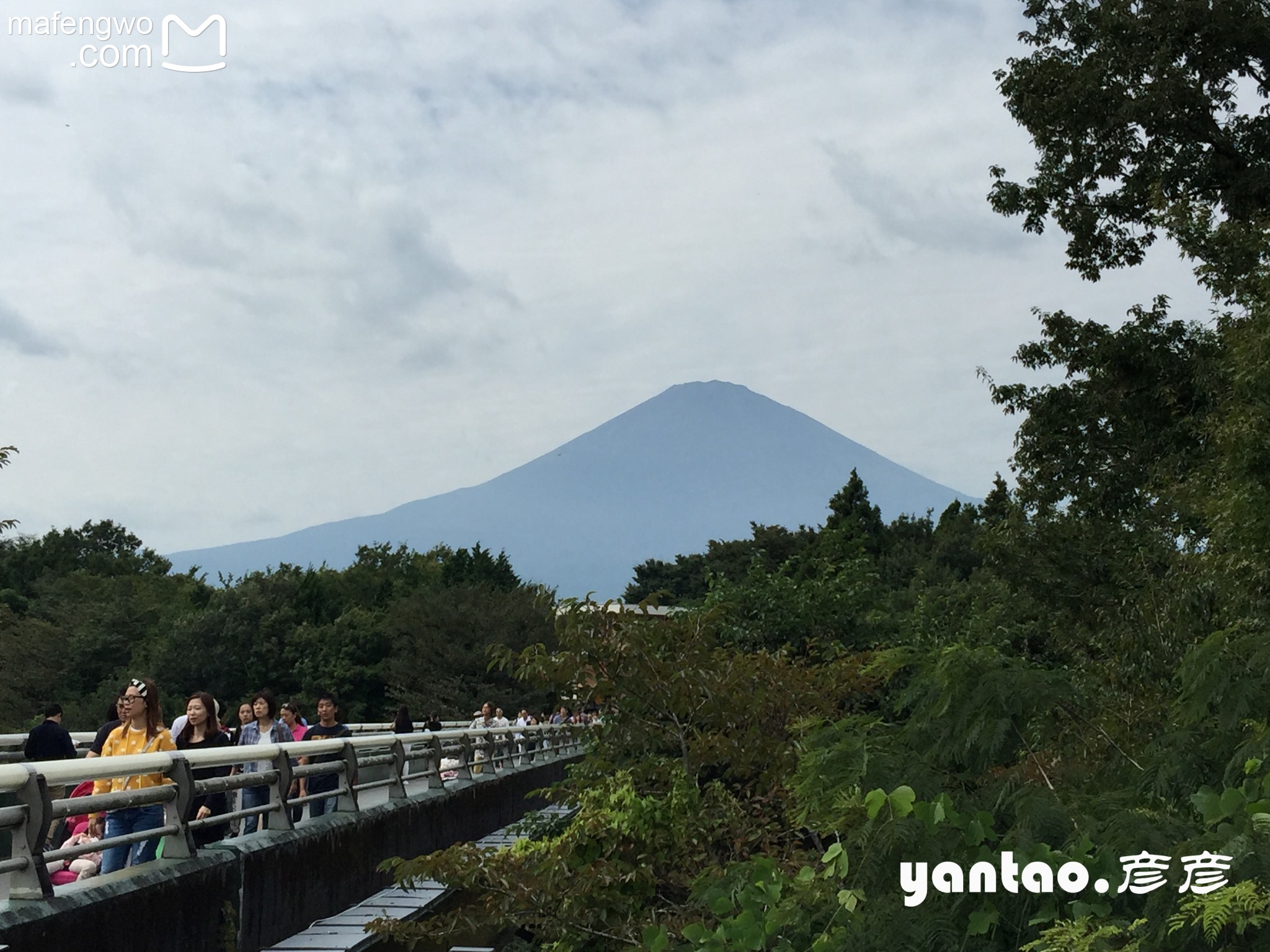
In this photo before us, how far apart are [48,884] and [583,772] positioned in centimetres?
635

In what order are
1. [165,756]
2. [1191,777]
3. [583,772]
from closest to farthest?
[1191,777] < [165,756] < [583,772]

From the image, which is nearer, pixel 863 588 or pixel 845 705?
pixel 845 705

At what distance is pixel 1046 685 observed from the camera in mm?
5887

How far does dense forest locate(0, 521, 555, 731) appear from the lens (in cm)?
7988

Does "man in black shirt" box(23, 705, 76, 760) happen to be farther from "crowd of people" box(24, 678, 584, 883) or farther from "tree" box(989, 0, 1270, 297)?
"tree" box(989, 0, 1270, 297)

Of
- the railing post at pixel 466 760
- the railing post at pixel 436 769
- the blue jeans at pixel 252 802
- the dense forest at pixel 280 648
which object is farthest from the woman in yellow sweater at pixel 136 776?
the dense forest at pixel 280 648

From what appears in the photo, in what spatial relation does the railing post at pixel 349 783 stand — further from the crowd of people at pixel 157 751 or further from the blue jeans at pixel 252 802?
the blue jeans at pixel 252 802

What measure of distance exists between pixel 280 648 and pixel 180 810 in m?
77.4

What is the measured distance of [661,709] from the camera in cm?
1220

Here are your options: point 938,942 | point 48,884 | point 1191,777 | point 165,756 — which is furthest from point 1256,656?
point 165,756

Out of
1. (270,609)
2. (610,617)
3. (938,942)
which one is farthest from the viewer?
Answer: (270,609)

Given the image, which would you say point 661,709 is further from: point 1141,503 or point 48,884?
point 1141,503

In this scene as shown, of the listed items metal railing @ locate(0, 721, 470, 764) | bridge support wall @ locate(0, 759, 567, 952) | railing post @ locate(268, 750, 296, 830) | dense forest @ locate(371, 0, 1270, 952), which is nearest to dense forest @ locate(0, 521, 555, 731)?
dense forest @ locate(371, 0, 1270, 952)

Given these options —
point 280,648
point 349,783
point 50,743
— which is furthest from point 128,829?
point 280,648
